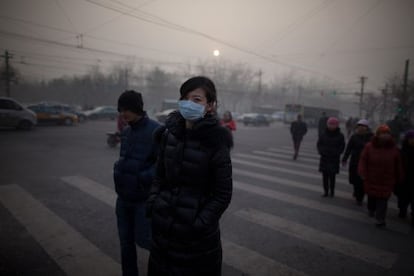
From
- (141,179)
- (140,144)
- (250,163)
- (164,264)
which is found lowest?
(250,163)

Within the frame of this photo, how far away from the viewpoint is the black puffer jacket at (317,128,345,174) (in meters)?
5.93

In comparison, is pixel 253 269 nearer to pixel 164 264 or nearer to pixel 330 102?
pixel 164 264

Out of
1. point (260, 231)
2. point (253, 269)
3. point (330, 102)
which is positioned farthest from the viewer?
point (330, 102)

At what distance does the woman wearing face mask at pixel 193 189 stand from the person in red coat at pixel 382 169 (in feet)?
12.5

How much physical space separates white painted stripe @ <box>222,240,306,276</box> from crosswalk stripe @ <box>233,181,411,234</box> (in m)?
2.45

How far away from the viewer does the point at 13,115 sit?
16.1m

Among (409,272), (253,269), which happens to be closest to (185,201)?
(253,269)

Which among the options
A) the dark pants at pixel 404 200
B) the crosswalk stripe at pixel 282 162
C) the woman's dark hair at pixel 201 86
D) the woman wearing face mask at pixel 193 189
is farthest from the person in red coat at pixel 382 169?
the crosswalk stripe at pixel 282 162

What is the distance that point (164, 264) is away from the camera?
1.87m

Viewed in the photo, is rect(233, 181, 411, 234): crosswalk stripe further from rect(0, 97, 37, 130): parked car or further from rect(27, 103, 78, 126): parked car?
rect(27, 103, 78, 126): parked car

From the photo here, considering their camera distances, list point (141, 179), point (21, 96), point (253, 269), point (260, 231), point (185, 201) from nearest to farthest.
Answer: point (185, 201)
point (141, 179)
point (253, 269)
point (260, 231)
point (21, 96)

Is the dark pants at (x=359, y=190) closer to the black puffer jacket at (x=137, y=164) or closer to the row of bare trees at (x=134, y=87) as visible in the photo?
the black puffer jacket at (x=137, y=164)

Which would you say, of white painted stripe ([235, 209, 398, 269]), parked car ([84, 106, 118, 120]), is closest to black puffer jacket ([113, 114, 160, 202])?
white painted stripe ([235, 209, 398, 269])

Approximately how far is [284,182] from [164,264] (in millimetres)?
6126
